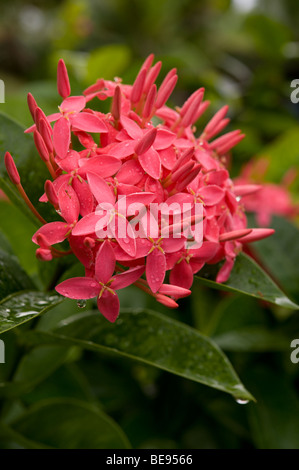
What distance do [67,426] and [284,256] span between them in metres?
0.51

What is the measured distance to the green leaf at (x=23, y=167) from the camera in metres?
0.62

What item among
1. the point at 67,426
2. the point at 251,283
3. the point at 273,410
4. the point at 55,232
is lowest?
the point at 273,410

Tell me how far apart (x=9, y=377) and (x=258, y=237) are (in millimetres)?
415

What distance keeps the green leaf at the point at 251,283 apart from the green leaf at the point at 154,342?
0.38 ft

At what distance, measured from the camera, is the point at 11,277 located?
629 mm

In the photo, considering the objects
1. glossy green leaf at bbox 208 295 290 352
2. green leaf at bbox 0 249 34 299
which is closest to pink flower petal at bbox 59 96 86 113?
green leaf at bbox 0 249 34 299

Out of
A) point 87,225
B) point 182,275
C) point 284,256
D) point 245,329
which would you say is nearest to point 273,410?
point 245,329

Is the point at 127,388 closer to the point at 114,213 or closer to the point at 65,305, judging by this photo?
the point at 65,305

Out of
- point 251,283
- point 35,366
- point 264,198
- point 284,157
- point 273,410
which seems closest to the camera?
point 251,283

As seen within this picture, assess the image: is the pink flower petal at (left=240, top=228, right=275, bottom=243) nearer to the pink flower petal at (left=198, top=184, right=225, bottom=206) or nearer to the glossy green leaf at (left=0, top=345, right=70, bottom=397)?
the pink flower petal at (left=198, top=184, right=225, bottom=206)

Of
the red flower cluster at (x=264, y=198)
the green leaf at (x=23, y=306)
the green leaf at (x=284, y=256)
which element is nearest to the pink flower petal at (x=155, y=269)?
the green leaf at (x=23, y=306)

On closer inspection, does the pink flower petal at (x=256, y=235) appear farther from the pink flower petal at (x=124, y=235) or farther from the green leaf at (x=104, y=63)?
the green leaf at (x=104, y=63)

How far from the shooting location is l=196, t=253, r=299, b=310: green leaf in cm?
60

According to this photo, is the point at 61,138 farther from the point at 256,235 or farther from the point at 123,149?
the point at 256,235
